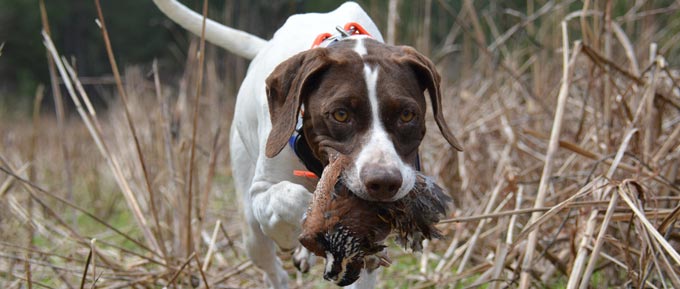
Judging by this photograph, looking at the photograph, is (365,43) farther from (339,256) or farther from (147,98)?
(147,98)

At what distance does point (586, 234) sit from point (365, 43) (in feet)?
2.93

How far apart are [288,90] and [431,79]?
0.40m

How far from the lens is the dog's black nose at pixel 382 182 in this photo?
5.76 ft

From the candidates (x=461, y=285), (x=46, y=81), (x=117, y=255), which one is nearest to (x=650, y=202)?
(x=461, y=285)

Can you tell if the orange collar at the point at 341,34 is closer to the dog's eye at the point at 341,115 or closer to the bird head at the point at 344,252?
the dog's eye at the point at 341,115

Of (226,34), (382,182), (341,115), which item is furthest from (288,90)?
(226,34)

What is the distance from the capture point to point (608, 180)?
2416 millimetres

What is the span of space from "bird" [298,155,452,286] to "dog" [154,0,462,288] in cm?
3

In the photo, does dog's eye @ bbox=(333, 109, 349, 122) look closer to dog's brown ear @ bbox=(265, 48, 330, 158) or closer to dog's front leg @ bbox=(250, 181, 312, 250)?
dog's brown ear @ bbox=(265, 48, 330, 158)

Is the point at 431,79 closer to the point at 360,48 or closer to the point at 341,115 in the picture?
the point at 360,48

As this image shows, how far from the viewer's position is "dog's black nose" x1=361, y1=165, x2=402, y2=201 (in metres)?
1.75

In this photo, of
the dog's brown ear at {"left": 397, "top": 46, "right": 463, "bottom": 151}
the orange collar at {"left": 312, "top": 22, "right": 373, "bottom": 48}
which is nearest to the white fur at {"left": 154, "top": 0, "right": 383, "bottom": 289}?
the orange collar at {"left": 312, "top": 22, "right": 373, "bottom": 48}

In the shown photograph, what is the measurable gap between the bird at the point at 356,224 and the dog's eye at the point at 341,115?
16cm

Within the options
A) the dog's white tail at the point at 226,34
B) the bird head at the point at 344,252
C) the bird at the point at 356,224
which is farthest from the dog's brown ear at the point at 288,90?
the dog's white tail at the point at 226,34
